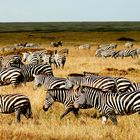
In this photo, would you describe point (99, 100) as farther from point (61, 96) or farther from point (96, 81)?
point (96, 81)

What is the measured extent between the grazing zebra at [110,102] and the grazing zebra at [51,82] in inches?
109

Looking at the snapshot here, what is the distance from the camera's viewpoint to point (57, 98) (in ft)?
43.0

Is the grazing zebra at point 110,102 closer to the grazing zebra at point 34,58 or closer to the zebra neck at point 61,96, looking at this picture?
the zebra neck at point 61,96

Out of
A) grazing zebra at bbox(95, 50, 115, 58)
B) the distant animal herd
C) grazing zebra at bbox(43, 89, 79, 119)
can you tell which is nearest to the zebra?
the distant animal herd

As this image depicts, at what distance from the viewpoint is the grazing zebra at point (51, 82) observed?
15812 millimetres

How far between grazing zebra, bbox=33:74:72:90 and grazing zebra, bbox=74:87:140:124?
277cm

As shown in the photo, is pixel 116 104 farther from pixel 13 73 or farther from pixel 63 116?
pixel 13 73

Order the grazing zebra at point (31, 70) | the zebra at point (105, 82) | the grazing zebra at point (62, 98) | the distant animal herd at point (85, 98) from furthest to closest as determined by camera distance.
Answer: the grazing zebra at point (31, 70) → the zebra at point (105, 82) → the grazing zebra at point (62, 98) → the distant animal herd at point (85, 98)

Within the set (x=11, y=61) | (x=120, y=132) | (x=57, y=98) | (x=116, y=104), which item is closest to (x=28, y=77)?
(x=11, y=61)

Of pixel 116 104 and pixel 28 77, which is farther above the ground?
pixel 116 104

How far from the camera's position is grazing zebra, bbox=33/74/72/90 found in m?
15.8

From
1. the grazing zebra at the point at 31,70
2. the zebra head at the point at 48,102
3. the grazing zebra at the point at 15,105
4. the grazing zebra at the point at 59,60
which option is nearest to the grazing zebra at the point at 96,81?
the zebra head at the point at 48,102

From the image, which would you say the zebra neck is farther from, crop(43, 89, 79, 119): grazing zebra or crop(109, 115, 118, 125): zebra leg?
crop(109, 115, 118, 125): zebra leg

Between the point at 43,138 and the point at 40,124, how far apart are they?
2.12m
